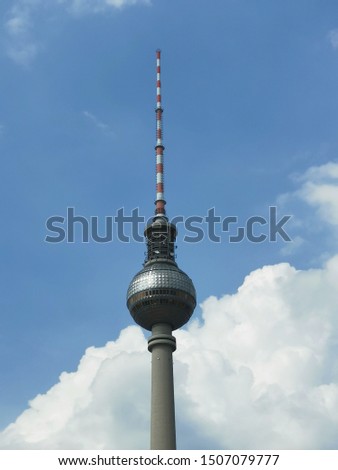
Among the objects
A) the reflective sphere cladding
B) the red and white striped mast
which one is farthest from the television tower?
the red and white striped mast

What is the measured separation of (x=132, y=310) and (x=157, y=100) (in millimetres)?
52304

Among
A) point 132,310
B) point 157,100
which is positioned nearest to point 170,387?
point 132,310

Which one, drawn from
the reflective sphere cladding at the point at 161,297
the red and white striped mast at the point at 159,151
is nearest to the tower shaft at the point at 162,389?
the reflective sphere cladding at the point at 161,297

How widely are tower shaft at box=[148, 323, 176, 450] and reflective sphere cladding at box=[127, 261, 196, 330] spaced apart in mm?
2606

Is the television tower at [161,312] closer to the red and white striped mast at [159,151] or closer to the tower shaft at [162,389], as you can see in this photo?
the tower shaft at [162,389]

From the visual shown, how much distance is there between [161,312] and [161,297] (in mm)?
3094

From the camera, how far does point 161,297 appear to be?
147 metres

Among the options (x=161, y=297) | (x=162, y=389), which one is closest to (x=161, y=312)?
(x=161, y=297)

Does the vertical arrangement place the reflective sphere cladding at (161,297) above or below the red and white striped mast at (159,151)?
below

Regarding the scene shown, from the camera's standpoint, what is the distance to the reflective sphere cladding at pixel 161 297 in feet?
483
